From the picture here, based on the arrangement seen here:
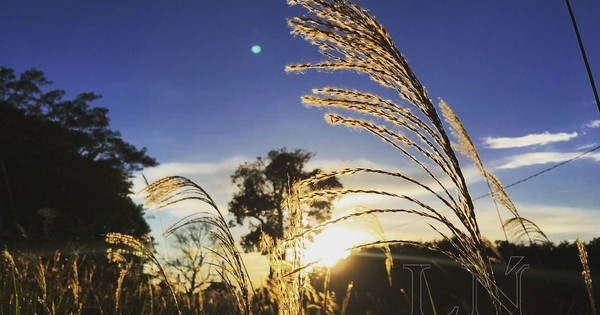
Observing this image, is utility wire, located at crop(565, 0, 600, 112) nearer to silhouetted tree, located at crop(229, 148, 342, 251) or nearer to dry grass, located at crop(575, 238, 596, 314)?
dry grass, located at crop(575, 238, 596, 314)

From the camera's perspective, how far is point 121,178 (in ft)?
93.1

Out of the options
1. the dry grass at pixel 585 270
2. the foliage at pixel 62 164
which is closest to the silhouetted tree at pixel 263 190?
the foliage at pixel 62 164

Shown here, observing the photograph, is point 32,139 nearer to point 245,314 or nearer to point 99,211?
point 99,211

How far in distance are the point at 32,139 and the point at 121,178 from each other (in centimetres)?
563

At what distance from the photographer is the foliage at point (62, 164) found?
76.9ft

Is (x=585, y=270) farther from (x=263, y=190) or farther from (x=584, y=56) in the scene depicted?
(x=263, y=190)

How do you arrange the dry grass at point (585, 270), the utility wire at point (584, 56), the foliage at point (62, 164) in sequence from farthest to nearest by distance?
the foliage at point (62, 164), the dry grass at point (585, 270), the utility wire at point (584, 56)

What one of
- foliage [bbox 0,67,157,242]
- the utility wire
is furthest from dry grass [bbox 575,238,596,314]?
foliage [bbox 0,67,157,242]

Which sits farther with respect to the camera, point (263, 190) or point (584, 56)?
point (263, 190)

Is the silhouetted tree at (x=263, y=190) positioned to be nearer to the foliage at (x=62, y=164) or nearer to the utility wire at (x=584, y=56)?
the foliage at (x=62, y=164)

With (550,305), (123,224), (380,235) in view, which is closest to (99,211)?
(123,224)

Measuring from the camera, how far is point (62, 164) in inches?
985

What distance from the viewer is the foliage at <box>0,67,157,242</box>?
2345 centimetres

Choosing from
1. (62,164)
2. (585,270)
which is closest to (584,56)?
(585,270)
